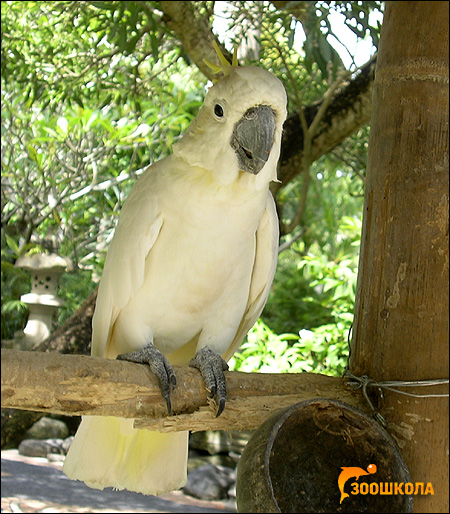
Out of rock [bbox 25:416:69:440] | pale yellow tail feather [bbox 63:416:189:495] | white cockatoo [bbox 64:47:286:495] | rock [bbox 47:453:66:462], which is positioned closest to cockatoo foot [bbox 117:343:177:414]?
white cockatoo [bbox 64:47:286:495]

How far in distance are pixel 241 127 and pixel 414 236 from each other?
469 millimetres

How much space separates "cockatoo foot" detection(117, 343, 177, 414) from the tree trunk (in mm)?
454

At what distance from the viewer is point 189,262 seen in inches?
65.1

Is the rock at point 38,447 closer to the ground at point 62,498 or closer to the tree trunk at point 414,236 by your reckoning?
the ground at point 62,498

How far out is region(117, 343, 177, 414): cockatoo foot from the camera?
1365mm

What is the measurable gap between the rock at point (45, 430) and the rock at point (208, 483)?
3.84 feet

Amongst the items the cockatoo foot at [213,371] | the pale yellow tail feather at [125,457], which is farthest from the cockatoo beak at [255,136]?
the pale yellow tail feather at [125,457]

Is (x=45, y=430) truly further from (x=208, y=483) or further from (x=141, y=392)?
(x=141, y=392)

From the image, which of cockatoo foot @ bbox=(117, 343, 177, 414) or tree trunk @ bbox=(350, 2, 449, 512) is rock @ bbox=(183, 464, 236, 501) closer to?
cockatoo foot @ bbox=(117, 343, 177, 414)

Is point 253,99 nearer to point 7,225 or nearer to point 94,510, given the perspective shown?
point 94,510

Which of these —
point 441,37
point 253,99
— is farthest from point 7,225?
point 441,37

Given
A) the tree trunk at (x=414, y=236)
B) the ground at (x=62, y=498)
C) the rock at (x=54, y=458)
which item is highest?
the tree trunk at (x=414, y=236)

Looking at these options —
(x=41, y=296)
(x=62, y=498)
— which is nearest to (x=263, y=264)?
(x=62, y=498)

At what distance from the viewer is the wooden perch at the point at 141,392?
1.18 m
